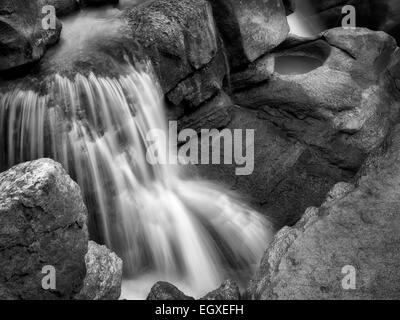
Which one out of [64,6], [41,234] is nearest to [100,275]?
[41,234]

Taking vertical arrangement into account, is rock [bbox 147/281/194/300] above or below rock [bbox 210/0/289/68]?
below

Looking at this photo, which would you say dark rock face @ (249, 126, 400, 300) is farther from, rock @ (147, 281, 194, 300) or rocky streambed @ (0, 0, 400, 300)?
rock @ (147, 281, 194, 300)

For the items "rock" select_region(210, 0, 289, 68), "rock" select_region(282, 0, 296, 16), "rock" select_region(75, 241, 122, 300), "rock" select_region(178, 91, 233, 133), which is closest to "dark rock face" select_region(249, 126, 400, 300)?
"rock" select_region(75, 241, 122, 300)

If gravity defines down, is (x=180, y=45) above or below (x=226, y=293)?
above

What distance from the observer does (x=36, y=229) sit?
194 inches

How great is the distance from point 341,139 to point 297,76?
1674mm

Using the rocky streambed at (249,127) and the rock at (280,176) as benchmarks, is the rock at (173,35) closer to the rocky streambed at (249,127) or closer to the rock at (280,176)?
the rocky streambed at (249,127)

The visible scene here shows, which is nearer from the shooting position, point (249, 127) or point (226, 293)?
point (226, 293)

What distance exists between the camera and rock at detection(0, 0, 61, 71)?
7012mm

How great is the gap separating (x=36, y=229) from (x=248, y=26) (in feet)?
20.3

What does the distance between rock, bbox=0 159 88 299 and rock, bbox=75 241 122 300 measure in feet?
0.83

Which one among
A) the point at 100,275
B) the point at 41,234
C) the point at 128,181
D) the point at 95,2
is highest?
the point at 95,2

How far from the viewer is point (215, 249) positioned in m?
7.39

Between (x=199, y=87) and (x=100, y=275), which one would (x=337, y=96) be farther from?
(x=100, y=275)
